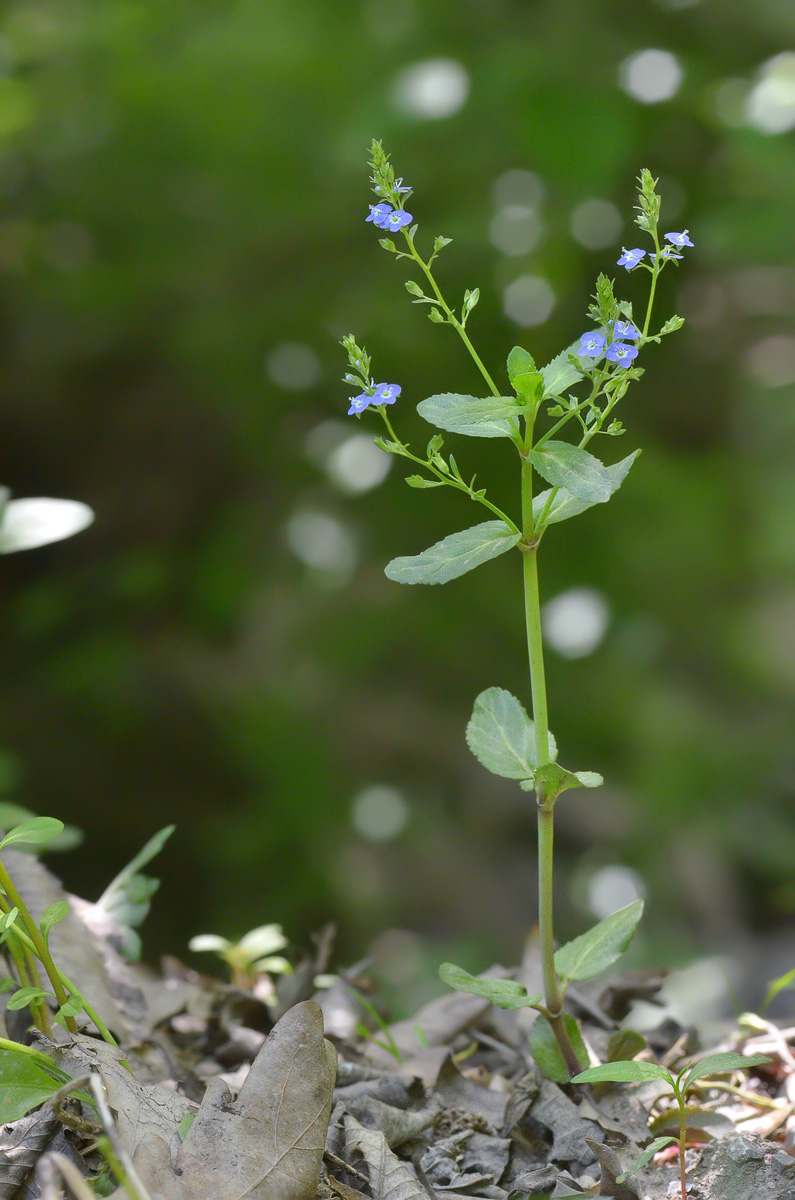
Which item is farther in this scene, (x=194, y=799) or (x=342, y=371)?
(x=194, y=799)

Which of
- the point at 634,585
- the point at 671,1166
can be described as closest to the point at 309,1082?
the point at 671,1166

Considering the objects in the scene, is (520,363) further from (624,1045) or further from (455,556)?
(624,1045)

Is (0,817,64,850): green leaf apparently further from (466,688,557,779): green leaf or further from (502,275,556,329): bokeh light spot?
(502,275,556,329): bokeh light spot

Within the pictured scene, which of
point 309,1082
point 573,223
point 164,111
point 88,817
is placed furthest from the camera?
point 88,817

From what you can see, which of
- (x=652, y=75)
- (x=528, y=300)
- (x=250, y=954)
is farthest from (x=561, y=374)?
(x=652, y=75)

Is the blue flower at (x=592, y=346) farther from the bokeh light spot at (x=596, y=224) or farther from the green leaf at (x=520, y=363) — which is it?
the bokeh light spot at (x=596, y=224)

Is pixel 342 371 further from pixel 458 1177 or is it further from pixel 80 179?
pixel 458 1177
